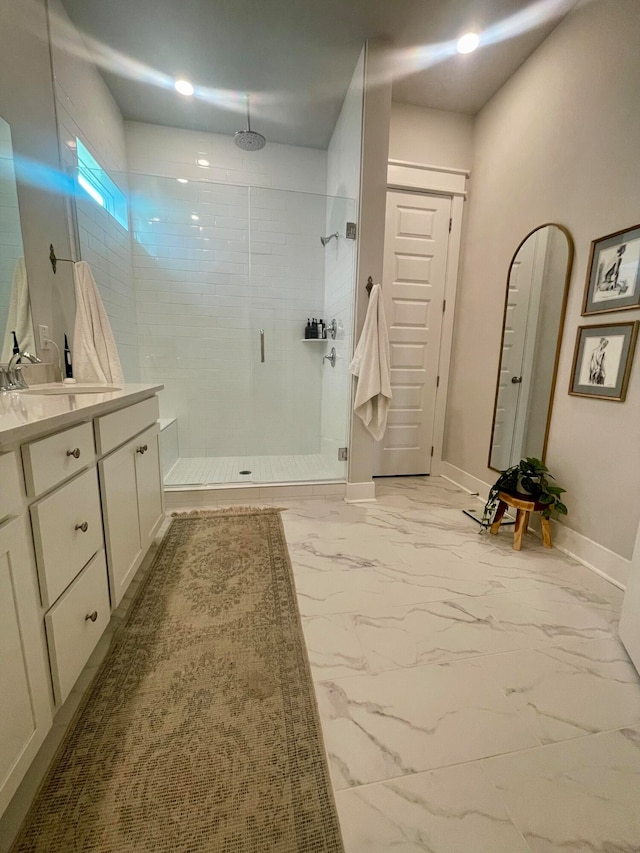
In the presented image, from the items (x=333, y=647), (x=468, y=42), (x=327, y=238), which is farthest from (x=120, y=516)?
(x=468, y=42)

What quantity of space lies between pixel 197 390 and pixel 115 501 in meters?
2.07

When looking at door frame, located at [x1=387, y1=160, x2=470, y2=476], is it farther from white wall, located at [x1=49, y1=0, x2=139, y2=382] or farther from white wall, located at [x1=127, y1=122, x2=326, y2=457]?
white wall, located at [x1=49, y1=0, x2=139, y2=382]

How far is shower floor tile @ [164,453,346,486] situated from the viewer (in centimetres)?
264

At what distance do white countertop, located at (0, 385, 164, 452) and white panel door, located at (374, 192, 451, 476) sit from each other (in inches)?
85.2

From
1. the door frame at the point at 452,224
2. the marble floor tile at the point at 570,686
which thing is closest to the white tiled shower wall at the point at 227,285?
the door frame at the point at 452,224

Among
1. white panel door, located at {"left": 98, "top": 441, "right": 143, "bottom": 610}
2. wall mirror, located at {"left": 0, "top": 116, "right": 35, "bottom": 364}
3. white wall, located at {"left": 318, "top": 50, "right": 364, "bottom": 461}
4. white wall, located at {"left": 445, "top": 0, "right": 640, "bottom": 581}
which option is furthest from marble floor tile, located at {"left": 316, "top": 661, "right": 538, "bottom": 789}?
wall mirror, located at {"left": 0, "top": 116, "right": 35, "bottom": 364}

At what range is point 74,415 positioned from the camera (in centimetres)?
94

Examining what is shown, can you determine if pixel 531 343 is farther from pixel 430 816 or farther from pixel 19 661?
pixel 19 661

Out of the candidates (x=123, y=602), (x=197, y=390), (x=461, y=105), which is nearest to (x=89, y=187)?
(x=197, y=390)

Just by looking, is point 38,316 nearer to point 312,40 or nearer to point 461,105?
point 312,40

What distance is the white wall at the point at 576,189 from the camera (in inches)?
63.6

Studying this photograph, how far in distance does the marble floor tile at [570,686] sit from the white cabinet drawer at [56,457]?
1426mm

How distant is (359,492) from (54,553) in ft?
6.43

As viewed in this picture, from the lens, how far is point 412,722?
1005 millimetres
